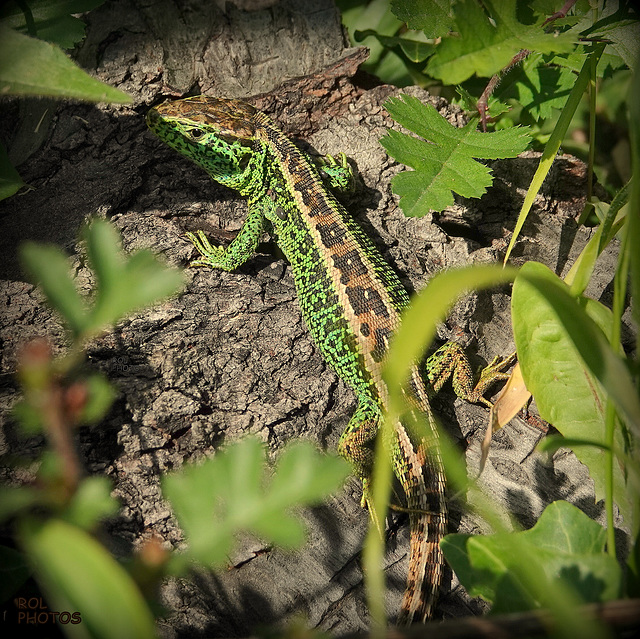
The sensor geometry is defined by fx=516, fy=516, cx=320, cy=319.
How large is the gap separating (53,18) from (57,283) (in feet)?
7.84

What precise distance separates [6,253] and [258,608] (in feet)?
7.26

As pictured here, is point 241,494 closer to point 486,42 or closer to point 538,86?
point 486,42

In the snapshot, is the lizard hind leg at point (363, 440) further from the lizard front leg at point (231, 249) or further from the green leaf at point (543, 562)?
the lizard front leg at point (231, 249)

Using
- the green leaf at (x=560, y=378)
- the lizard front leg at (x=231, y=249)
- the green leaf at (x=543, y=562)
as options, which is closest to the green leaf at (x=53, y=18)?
the lizard front leg at (x=231, y=249)

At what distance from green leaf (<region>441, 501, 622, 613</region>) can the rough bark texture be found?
0.74 metres

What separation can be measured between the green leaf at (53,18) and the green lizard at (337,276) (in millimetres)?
535

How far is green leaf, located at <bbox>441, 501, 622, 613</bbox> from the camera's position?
57.1 inches

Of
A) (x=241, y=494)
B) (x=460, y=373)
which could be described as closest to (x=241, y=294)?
(x=460, y=373)

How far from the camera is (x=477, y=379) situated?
113 inches

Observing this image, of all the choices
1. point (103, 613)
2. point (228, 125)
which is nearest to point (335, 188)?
point (228, 125)

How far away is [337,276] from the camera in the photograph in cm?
314

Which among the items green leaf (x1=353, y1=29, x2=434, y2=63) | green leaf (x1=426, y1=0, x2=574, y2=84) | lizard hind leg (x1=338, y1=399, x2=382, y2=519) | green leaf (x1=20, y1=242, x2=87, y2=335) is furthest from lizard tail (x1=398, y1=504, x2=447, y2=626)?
green leaf (x1=353, y1=29, x2=434, y2=63)

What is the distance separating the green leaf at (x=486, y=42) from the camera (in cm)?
252

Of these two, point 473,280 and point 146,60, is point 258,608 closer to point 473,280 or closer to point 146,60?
point 473,280
